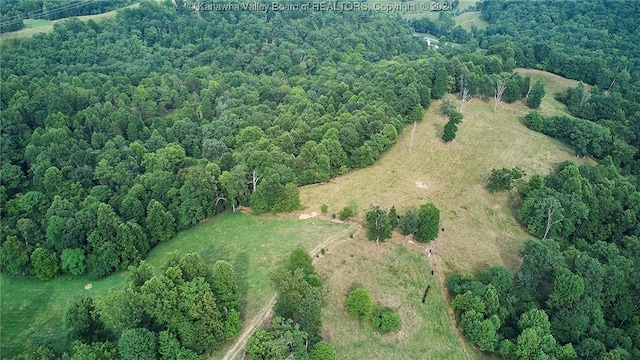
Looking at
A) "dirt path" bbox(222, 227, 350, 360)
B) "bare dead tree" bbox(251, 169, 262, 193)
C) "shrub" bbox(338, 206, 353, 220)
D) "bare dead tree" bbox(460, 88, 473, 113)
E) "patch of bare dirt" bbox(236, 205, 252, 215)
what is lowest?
"patch of bare dirt" bbox(236, 205, 252, 215)

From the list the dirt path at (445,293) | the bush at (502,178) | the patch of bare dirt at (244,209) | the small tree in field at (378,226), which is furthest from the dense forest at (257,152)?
the small tree in field at (378,226)

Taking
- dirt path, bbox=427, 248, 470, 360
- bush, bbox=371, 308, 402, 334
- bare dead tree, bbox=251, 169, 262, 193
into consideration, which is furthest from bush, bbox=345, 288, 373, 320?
bare dead tree, bbox=251, 169, 262, 193

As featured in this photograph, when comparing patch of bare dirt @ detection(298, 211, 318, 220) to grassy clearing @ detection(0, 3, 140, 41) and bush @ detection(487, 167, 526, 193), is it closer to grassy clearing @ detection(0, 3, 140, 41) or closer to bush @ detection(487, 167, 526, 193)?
bush @ detection(487, 167, 526, 193)

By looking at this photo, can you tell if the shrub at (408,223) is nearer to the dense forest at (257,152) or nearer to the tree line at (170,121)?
the dense forest at (257,152)

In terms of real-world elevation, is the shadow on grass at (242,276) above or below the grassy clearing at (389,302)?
above

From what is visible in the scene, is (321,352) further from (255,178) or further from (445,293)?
(255,178)

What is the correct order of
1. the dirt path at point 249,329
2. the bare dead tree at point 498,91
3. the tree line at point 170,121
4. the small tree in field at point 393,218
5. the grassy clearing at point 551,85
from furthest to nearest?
the grassy clearing at point 551,85
the bare dead tree at point 498,91
the tree line at point 170,121
the small tree in field at point 393,218
the dirt path at point 249,329

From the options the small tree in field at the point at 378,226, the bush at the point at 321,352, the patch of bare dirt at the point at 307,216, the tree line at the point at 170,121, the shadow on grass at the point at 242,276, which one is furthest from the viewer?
the tree line at the point at 170,121
